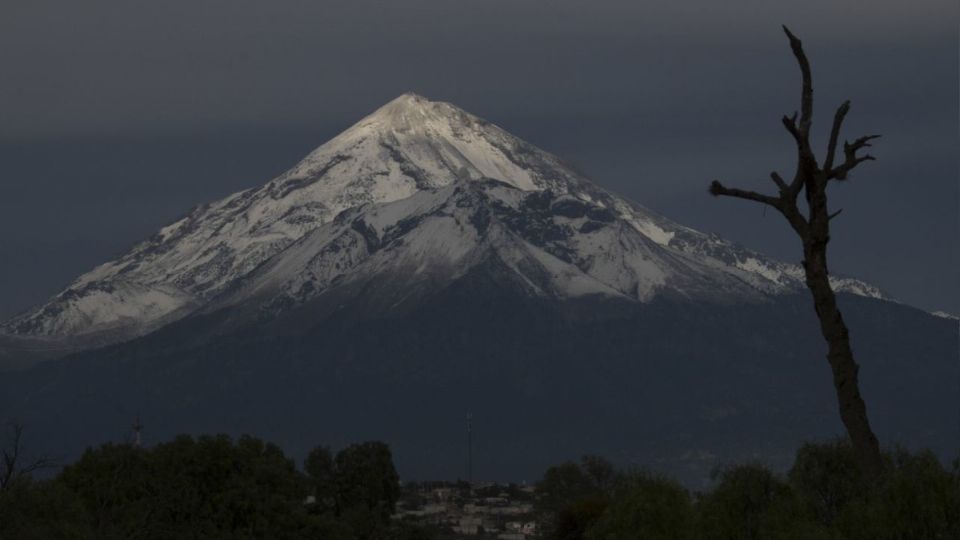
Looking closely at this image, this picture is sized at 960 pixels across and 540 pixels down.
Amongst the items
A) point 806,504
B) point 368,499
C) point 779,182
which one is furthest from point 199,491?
point 779,182

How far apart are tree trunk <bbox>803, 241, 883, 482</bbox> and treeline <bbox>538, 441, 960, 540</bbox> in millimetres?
1233

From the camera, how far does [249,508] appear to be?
115 m

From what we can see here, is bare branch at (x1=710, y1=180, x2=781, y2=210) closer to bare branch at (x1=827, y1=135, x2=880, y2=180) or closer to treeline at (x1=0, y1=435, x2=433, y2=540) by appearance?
bare branch at (x1=827, y1=135, x2=880, y2=180)

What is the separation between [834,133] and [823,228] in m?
1.55

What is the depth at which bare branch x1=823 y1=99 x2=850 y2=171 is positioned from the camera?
3788cm

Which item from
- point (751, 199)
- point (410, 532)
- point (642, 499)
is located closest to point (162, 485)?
point (410, 532)

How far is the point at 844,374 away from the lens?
124ft

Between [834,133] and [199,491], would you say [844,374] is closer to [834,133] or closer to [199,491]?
[834,133]

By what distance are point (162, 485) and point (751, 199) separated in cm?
7840

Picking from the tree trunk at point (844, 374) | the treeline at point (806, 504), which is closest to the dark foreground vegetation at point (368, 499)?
the treeline at point (806, 504)

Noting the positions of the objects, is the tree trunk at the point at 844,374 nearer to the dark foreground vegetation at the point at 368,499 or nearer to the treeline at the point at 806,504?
the treeline at the point at 806,504

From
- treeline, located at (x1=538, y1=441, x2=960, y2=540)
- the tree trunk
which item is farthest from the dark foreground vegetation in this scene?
the tree trunk

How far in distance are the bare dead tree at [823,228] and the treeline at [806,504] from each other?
143 cm

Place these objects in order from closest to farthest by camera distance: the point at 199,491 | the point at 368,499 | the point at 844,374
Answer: the point at 844,374
the point at 199,491
the point at 368,499
